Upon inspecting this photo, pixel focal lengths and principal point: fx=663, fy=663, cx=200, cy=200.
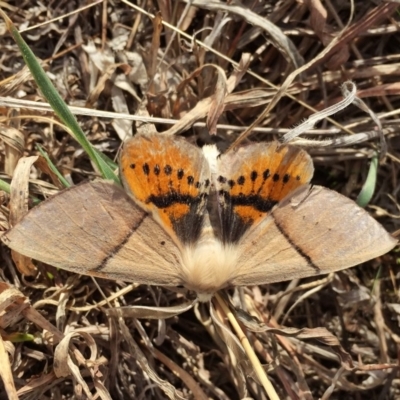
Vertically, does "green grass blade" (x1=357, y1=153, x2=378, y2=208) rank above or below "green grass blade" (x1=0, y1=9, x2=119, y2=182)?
below

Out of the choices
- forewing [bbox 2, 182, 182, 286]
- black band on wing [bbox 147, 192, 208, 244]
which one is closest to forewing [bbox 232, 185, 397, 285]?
black band on wing [bbox 147, 192, 208, 244]

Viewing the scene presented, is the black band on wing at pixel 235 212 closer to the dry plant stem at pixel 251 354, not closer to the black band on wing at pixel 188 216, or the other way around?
the black band on wing at pixel 188 216

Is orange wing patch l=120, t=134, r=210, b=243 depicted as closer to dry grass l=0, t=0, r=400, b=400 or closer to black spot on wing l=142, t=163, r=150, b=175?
black spot on wing l=142, t=163, r=150, b=175

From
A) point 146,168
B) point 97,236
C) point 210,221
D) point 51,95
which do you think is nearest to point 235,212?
point 210,221

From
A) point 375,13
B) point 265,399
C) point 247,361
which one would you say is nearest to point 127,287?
point 247,361

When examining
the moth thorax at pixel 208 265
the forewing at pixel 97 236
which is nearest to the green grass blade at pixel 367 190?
the moth thorax at pixel 208 265

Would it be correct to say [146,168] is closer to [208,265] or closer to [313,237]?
[208,265]
